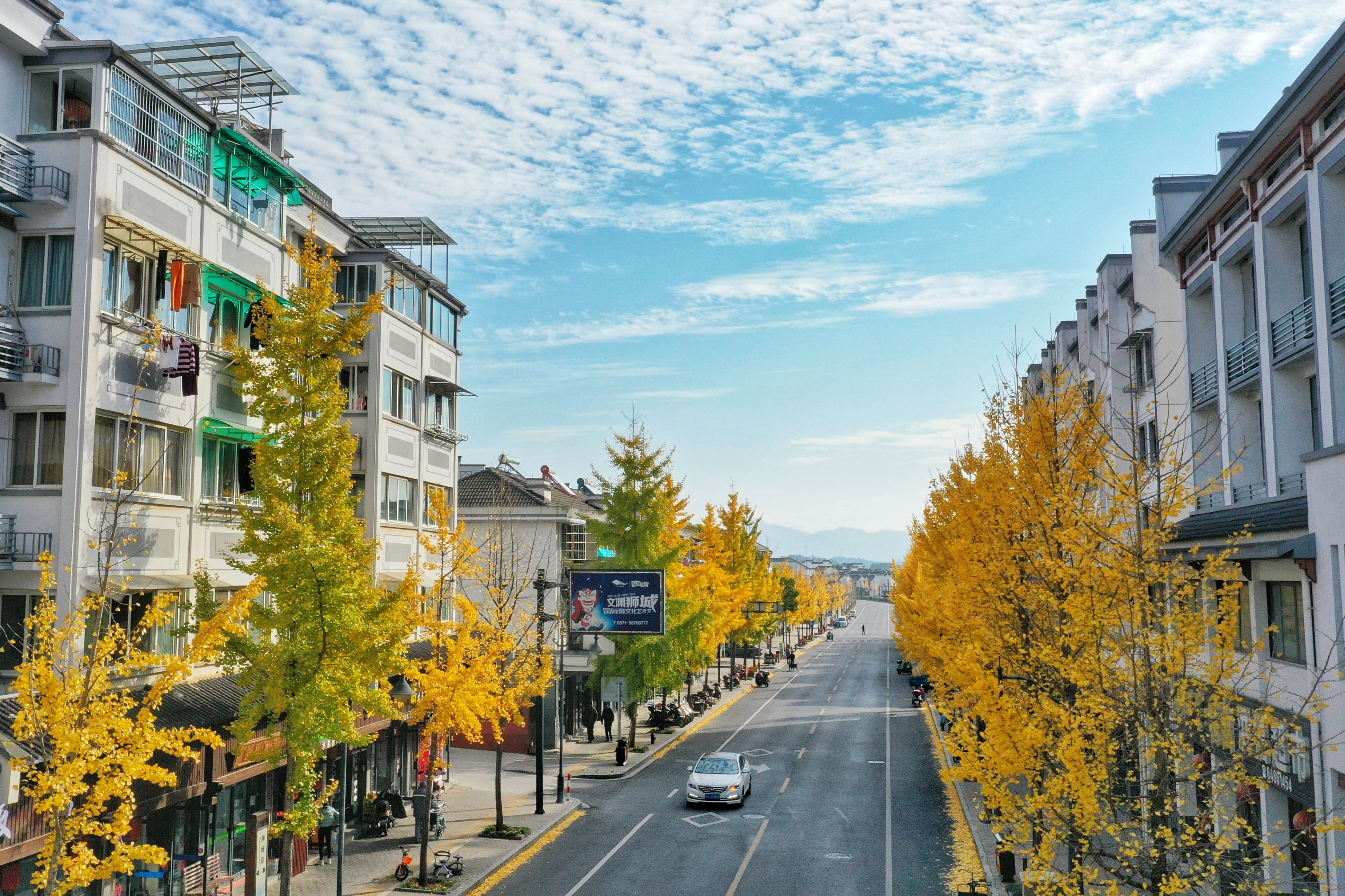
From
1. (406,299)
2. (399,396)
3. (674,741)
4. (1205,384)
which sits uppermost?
(406,299)

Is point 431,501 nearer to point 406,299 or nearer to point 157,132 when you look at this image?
point 406,299

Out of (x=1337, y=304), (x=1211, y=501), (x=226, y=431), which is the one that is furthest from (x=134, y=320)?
(x=1211, y=501)

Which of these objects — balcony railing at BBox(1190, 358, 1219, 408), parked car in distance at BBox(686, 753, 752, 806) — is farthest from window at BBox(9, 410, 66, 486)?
balcony railing at BBox(1190, 358, 1219, 408)

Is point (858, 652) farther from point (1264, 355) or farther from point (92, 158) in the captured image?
point (92, 158)

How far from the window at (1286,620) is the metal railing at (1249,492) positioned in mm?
2236

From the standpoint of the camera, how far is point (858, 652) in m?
105

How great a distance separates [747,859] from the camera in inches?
997

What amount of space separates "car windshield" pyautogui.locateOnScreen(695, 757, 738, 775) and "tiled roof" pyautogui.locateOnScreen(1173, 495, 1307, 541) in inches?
600

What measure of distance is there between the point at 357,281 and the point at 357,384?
3464 millimetres

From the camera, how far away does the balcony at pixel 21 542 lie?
18672 millimetres

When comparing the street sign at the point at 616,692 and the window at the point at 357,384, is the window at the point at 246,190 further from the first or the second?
the street sign at the point at 616,692

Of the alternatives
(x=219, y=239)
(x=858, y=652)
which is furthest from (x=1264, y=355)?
(x=858, y=652)

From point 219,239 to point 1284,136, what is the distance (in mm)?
23502

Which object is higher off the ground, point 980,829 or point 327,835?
point 327,835
